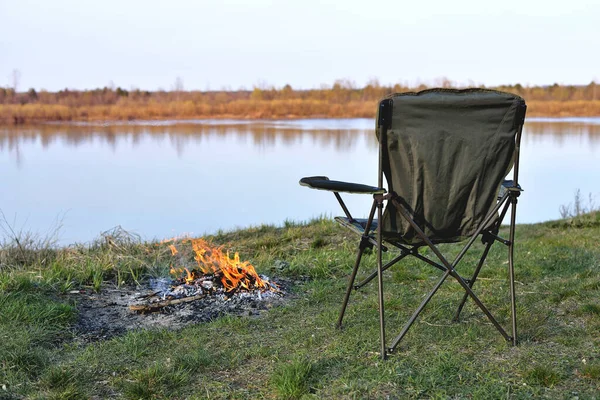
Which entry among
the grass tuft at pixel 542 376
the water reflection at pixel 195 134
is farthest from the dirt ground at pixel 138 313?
the water reflection at pixel 195 134

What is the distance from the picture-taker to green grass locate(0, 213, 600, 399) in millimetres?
2520

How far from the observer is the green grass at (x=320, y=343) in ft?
8.27

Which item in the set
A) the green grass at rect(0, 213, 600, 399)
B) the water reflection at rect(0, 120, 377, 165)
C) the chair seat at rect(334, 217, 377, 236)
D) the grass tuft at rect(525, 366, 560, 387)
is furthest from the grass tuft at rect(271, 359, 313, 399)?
the water reflection at rect(0, 120, 377, 165)

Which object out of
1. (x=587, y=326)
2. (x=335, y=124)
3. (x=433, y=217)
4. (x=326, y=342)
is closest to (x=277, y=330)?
(x=326, y=342)

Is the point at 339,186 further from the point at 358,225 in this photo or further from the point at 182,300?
the point at 182,300

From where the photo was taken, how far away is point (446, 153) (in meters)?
2.83

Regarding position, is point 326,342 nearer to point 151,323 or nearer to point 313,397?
point 313,397

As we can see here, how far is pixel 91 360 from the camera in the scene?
2885mm

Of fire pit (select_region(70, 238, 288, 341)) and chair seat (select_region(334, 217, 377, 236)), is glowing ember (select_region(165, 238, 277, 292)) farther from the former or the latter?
chair seat (select_region(334, 217, 377, 236))

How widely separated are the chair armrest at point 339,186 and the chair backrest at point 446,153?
13 centimetres

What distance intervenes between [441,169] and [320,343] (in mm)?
1028

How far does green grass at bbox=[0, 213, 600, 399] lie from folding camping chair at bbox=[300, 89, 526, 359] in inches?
9.0

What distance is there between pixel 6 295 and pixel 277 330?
5.34 ft

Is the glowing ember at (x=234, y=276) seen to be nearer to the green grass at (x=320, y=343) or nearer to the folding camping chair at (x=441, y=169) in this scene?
the green grass at (x=320, y=343)
